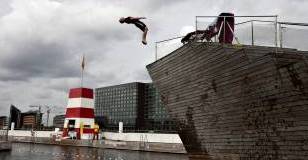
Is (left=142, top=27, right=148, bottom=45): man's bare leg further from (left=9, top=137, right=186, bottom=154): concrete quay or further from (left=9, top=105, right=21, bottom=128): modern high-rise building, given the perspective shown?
(left=9, top=105, right=21, bottom=128): modern high-rise building

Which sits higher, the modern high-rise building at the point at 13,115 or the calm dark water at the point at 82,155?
the modern high-rise building at the point at 13,115

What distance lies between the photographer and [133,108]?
117m

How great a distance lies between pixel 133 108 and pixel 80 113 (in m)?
59.3

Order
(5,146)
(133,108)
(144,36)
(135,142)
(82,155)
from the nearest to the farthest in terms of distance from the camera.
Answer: (144,36)
(82,155)
(5,146)
(135,142)
(133,108)

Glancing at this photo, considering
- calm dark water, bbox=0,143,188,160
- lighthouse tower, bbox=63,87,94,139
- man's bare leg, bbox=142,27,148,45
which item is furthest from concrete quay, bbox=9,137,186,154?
man's bare leg, bbox=142,27,148,45

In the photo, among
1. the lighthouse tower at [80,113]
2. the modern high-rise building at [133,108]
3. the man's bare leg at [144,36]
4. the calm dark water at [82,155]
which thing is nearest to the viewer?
the man's bare leg at [144,36]

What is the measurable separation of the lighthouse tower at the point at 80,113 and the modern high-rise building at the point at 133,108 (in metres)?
38.3

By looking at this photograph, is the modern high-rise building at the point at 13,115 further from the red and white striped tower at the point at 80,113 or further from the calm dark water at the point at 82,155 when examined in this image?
the calm dark water at the point at 82,155

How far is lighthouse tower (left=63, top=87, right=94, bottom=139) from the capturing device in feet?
190

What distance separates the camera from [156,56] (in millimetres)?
22609

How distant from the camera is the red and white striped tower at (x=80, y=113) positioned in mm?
57875

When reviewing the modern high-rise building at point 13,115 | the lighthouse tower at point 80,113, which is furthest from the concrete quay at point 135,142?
the modern high-rise building at point 13,115

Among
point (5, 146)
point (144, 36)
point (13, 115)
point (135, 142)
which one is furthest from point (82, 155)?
point (13, 115)

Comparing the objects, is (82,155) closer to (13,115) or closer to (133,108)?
(13,115)
